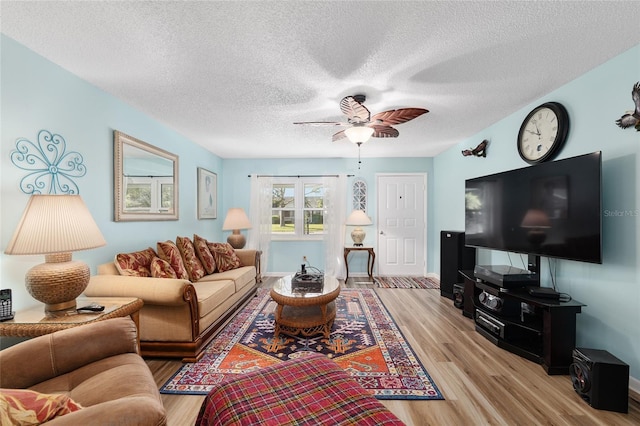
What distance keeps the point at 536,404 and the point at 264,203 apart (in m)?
4.51

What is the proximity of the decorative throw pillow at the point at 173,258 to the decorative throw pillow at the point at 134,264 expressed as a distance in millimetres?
172

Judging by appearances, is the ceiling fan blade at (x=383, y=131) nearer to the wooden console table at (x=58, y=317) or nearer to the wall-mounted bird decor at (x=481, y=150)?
the wall-mounted bird decor at (x=481, y=150)

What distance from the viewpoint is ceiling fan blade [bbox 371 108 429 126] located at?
221cm

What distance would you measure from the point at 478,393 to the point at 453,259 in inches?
84.3

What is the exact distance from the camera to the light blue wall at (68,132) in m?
1.77

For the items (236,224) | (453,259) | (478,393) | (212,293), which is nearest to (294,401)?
(478,393)

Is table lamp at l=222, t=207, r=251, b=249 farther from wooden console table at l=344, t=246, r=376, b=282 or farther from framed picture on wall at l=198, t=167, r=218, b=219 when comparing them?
wooden console table at l=344, t=246, r=376, b=282

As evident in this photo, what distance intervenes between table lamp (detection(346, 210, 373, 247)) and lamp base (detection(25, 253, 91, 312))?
3.65 m

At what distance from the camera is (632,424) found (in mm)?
1598

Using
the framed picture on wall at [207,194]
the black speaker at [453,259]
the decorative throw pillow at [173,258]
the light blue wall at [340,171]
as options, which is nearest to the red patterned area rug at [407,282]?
the light blue wall at [340,171]

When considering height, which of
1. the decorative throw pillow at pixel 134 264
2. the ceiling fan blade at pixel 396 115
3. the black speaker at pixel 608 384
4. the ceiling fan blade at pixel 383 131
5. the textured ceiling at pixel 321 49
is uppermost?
the textured ceiling at pixel 321 49

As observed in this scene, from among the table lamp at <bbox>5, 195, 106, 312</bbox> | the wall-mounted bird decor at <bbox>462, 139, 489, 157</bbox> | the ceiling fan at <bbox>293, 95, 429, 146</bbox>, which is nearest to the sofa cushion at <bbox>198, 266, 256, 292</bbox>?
the table lamp at <bbox>5, 195, 106, 312</bbox>

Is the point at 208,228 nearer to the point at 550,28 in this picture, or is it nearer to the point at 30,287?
the point at 30,287

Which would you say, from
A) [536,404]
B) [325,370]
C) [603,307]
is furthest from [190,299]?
[603,307]
